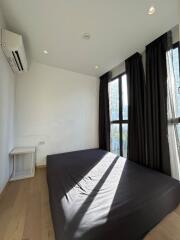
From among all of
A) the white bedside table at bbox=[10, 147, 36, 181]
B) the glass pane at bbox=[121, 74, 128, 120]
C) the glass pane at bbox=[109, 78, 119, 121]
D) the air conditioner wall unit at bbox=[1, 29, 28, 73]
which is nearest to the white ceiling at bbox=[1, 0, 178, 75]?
the air conditioner wall unit at bbox=[1, 29, 28, 73]

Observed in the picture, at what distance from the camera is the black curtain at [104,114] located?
11.8 feet

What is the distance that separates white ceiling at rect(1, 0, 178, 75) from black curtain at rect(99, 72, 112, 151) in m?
0.97

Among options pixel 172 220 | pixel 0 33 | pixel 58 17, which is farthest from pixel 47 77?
pixel 172 220

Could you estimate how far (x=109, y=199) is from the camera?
1309 mm

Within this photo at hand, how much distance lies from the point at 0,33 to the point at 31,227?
2.72 m

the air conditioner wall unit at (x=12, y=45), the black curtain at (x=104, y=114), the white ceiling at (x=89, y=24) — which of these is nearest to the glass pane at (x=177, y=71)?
the white ceiling at (x=89, y=24)

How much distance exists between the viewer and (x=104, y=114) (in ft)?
12.1

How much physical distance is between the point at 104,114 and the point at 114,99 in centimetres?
54

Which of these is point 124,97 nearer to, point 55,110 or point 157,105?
point 157,105

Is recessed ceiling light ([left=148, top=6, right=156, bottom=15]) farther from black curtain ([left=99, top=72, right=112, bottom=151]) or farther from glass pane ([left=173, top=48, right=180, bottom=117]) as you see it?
black curtain ([left=99, top=72, right=112, bottom=151])

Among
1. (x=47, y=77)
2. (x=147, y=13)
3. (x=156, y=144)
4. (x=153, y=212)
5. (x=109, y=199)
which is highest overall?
(x=147, y=13)

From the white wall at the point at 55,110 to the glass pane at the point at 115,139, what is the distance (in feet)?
1.88

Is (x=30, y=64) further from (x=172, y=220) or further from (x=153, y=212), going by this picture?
(x=172, y=220)

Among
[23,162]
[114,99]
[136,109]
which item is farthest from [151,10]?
[23,162]
